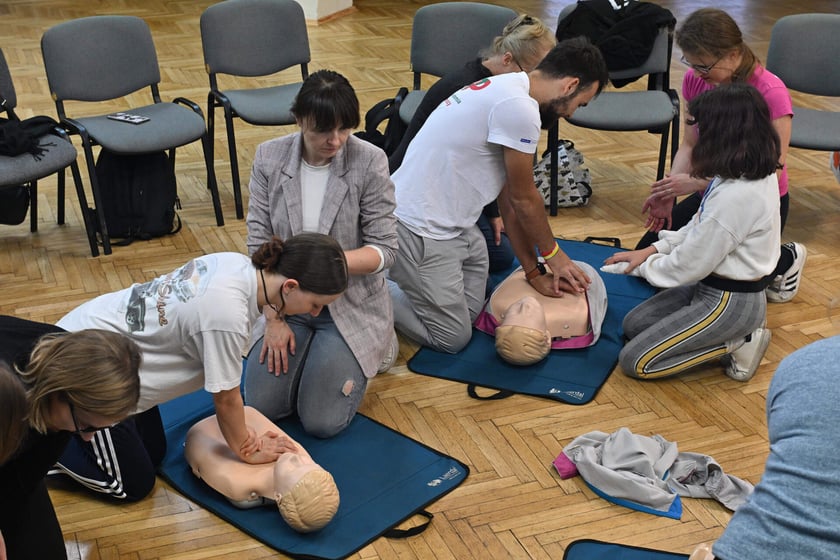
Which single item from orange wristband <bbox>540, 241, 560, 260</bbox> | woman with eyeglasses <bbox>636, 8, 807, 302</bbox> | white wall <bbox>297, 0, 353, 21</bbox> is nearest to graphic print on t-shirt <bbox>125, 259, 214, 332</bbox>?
orange wristband <bbox>540, 241, 560, 260</bbox>

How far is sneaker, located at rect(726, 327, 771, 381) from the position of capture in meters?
3.33

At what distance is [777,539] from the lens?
1.57 m

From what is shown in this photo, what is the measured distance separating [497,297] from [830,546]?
2156mm

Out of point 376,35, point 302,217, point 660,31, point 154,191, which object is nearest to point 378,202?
point 302,217

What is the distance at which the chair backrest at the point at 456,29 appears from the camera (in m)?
4.73

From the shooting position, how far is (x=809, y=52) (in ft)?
15.0

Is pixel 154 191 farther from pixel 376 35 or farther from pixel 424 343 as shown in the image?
pixel 376 35

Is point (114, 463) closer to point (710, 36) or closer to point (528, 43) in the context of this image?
point (528, 43)

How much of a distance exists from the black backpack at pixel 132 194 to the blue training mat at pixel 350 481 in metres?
1.38

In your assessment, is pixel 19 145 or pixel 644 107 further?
pixel 644 107

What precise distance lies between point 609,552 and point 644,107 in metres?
2.61

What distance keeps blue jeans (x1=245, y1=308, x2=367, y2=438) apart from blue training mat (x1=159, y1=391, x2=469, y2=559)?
6 cm

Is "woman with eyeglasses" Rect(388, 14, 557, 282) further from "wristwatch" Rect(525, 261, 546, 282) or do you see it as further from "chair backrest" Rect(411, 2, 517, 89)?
"chair backrest" Rect(411, 2, 517, 89)

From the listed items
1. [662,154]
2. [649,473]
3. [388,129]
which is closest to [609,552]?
[649,473]
